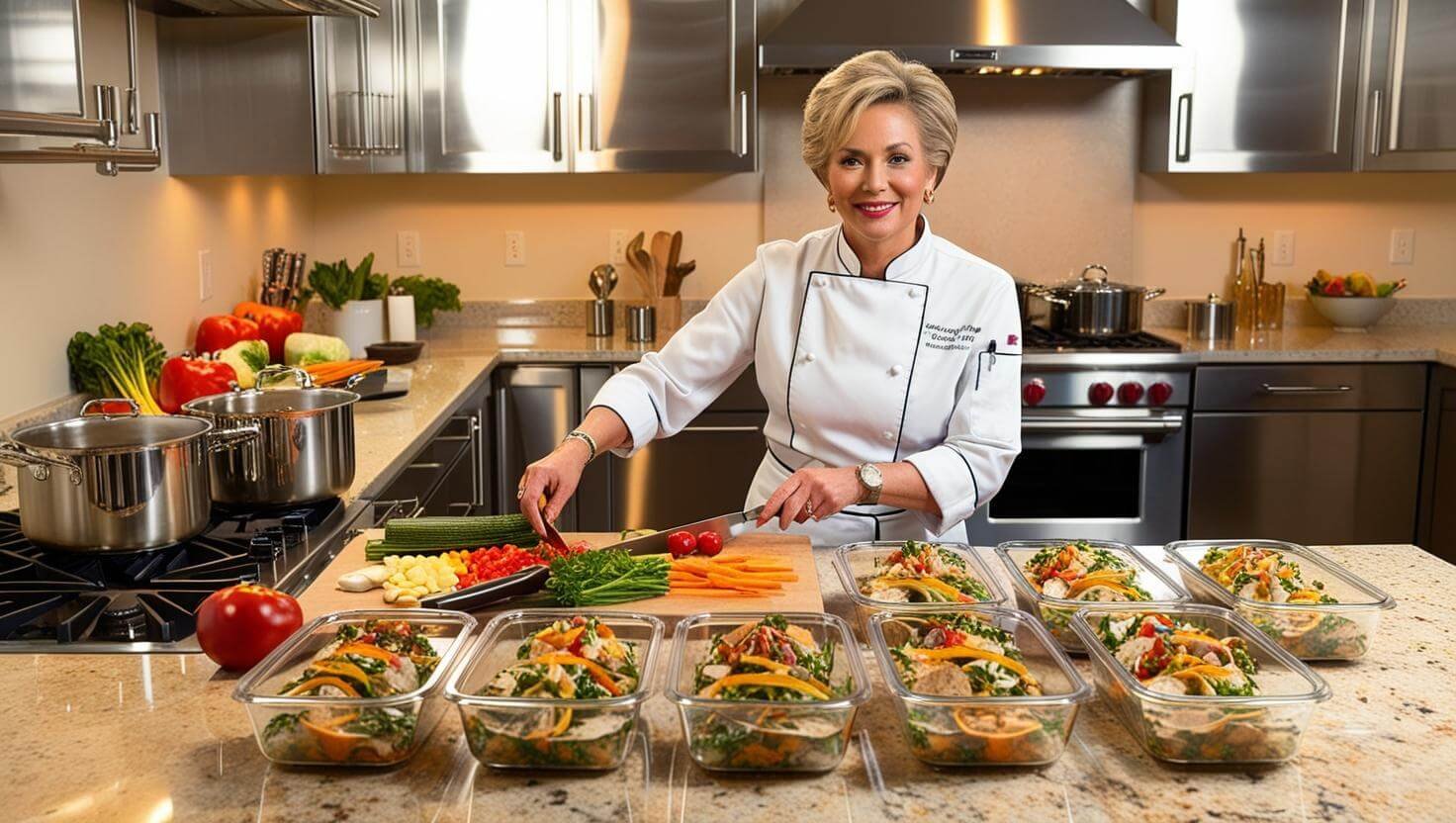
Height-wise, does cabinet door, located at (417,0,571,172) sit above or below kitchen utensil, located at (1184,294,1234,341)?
above

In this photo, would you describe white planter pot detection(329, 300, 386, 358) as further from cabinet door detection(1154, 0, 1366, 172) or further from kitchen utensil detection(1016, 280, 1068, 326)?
cabinet door detection(1154, 0, 1366, 172)

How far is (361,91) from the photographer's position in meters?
3.83

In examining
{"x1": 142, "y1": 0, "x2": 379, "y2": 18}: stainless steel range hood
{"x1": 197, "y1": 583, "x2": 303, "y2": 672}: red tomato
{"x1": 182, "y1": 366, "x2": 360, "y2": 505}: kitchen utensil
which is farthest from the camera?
{"x1": 142, "y1": 0, "x2": 379, "y2": 18}: stainless steel range hood

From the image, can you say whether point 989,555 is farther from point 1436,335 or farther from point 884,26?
point 1436,335

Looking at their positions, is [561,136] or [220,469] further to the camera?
[561,136]

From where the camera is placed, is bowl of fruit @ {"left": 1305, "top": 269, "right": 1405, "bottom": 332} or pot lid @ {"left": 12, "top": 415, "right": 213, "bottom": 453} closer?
pot lid @ {"left": 12, "top": 415, "right": 213, "bottom": 453}

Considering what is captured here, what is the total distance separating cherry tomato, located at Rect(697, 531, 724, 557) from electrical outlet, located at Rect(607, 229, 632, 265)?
9.40 ft

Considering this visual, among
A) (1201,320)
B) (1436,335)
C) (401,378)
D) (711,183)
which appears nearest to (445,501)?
(401,378)

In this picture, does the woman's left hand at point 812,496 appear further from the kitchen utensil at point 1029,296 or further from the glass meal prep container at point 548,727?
the kitchen utensil at point 1029,296

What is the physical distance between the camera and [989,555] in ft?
6.38

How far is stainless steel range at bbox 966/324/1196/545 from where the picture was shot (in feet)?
13.0

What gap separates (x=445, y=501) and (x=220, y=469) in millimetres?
1201

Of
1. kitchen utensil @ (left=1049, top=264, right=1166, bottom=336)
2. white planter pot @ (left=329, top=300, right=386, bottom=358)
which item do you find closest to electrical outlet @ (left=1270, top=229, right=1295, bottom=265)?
kitchen utensil @ (left=1049, top=264, right=1166, bottom=336)

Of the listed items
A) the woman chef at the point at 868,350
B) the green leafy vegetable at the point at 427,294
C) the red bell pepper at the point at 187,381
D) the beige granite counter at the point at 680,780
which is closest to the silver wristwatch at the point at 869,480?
the woman chef at the point at 868,350
